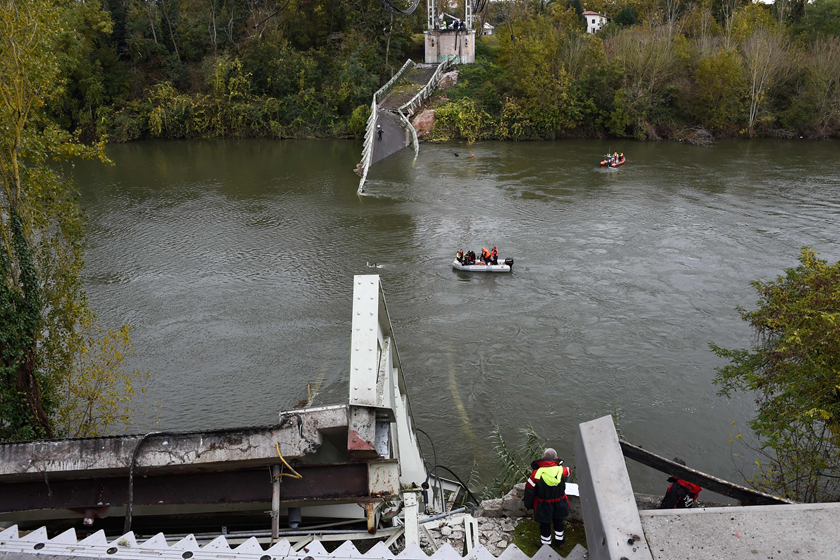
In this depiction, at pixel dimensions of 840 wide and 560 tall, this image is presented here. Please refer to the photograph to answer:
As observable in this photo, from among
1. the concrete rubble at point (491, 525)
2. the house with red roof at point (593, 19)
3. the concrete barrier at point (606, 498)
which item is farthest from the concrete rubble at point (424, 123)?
the house with red roof at point (593, 19)

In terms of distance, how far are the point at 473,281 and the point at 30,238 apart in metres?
15.0

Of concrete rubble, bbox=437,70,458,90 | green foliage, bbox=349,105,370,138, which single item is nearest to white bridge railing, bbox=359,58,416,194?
green foliage, bbox=349,105,370,138

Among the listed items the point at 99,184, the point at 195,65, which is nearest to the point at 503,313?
the point at 99,184

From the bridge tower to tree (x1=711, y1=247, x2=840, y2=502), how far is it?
160 ft

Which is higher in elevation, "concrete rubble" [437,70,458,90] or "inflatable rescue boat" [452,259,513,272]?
"concrete rubble" [437,70,458,90]

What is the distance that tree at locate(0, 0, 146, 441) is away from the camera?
8578mm

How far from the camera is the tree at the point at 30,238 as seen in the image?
28.1 feet

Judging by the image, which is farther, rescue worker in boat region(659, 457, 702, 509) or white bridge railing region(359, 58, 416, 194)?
white bridge railing region(359, 58, 416, 194)

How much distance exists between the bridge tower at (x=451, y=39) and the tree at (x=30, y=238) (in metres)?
49.2

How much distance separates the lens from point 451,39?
5591 cm

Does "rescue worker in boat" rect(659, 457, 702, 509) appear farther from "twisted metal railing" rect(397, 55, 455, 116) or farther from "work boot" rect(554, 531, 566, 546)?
"twisted metal railing" rect(397, 55, 455, 116)

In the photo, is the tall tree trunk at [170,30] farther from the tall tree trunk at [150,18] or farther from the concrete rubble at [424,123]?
the concrete rubble at [424,123]

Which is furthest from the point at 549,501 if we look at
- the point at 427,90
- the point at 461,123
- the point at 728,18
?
the point at 728,18

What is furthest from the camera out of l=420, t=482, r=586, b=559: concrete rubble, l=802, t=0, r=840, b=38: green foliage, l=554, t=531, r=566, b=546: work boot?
l=802, t=0, r=840, b=38: green foliage
